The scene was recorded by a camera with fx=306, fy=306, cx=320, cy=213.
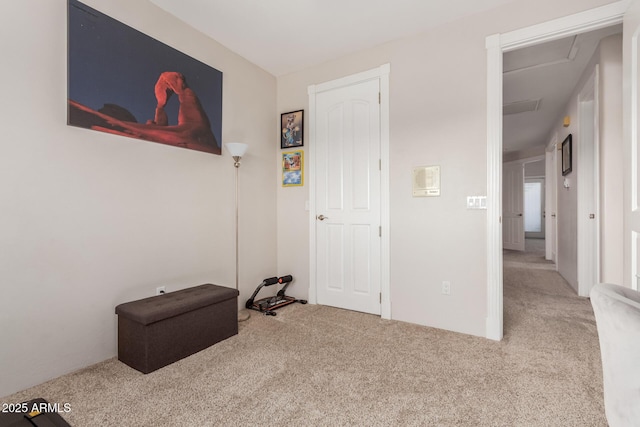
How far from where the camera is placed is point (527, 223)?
40.9 feet

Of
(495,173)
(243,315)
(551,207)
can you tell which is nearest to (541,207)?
(551,207)

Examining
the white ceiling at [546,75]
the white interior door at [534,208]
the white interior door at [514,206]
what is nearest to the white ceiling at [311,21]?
the white ceiling at [546,75]

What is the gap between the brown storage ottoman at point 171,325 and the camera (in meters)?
1.96

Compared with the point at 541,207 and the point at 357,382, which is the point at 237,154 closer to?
the point at 357,382

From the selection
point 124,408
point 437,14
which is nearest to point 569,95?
point 437,14

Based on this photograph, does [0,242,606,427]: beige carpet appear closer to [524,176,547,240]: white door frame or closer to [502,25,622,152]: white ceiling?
[502,25,622,152]: white ceiling

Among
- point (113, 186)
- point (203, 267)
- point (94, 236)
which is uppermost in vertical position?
point (113, 186)

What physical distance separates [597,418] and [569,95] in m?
4.57

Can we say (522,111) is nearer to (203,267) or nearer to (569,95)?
(569,95)

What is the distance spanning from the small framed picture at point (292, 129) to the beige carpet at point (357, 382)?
202cm

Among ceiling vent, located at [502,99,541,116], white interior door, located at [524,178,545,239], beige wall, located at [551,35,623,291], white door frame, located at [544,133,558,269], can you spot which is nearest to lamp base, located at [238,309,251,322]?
beige wall, located at [551,35,623,291]

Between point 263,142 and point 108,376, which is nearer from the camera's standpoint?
point 108,376

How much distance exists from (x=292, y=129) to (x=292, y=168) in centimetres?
45

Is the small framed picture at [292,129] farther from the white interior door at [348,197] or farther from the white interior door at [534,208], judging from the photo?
the white interior door at [534,208]
